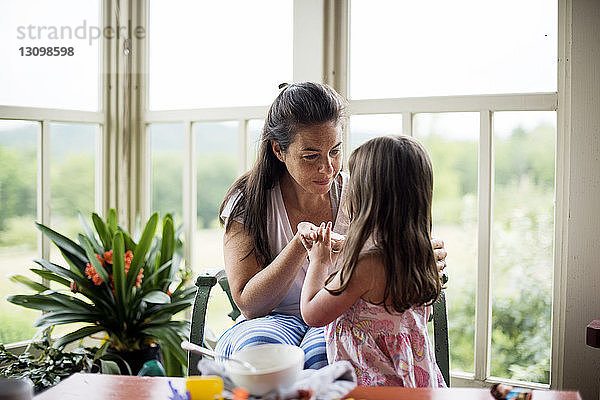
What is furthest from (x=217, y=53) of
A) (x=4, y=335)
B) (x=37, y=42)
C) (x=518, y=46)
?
(x=4, y=335)

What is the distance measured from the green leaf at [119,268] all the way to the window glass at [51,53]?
2.52ft

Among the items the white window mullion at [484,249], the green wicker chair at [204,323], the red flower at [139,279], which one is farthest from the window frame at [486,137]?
the red flower at [139,279]

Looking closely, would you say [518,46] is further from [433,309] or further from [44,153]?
[44,153]

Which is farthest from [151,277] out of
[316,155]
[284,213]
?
[316,155]

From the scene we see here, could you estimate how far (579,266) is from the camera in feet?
6.77

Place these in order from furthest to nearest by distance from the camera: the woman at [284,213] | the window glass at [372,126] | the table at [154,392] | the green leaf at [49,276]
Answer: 1. the green leaf at [49,276]
2. the window glass at [372,126]
3. the woman at [284,213]
4. the table at [154,392]

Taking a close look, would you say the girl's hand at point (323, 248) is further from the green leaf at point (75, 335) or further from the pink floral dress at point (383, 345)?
the green leaf at point (75, 335)

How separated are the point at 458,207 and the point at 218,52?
1295mm

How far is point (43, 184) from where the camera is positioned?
286 cm

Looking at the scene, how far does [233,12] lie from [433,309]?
5.41 ft

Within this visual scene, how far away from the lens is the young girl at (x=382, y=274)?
1588 millimetres

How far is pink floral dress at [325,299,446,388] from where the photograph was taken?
1639 mm

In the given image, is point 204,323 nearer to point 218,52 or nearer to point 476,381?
point 476,381

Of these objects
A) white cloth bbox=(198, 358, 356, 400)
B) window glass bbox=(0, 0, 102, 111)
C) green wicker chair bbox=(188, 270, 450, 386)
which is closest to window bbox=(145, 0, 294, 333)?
window glass bbox=(0, 0, 102, 111)
